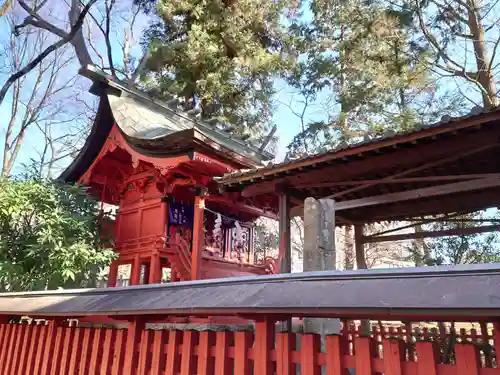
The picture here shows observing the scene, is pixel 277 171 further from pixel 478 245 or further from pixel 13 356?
pixel 478 245

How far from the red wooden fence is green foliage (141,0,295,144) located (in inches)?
414

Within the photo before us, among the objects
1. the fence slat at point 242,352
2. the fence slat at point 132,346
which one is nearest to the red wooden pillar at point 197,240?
the fence slat at point 132,346

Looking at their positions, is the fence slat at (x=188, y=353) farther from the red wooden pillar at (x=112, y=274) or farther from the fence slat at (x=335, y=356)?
the red wooden pillar at (x=112, y=274)

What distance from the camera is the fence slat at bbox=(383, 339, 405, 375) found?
211cm

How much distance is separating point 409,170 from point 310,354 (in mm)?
3739

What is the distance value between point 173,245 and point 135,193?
190cm

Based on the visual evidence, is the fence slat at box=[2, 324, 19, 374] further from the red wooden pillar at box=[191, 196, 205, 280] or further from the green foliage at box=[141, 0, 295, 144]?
the green foliage at box=[141, 0, 295, 144]

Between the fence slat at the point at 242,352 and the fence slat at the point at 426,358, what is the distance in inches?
44.9

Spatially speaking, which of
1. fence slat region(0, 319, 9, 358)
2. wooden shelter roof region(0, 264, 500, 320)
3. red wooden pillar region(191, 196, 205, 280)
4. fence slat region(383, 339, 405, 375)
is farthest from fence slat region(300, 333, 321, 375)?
red wooden pillar region(191, 196, 205, 280)

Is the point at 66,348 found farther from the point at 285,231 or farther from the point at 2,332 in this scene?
the point at 285,231

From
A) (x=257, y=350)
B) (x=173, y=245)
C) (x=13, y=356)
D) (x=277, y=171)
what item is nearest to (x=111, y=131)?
(x=173, y=245)

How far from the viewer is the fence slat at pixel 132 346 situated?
333 cm

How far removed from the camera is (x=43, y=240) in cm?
710

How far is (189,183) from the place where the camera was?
8.02 metres
